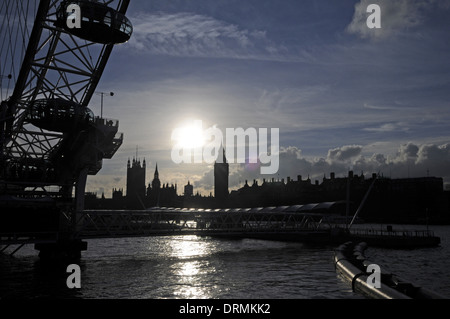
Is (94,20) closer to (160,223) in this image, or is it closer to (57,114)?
(57,114)

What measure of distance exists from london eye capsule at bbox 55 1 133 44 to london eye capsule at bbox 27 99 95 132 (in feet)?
30.1

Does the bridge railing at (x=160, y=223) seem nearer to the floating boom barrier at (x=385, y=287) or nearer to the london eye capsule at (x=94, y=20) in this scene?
the london eye capsule at (x=94, y=20)

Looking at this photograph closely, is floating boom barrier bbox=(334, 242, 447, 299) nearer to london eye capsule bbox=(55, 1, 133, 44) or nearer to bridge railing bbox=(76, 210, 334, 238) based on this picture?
bridge railing bbox=(76, 210, 334, 238)

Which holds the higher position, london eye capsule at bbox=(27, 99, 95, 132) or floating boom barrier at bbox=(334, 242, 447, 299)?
london eye capsule at bbox=(27, 99, 95, 132)

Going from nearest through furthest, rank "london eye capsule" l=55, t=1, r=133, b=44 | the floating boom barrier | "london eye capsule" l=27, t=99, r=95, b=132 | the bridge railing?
the floating boom barrier
"london eye capsule" l=55, t=1, r=133, b=44
"london eye capsule" l=27, t=99, r=95, b=132
the bridge railing

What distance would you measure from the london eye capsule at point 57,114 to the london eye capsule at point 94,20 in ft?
30.1

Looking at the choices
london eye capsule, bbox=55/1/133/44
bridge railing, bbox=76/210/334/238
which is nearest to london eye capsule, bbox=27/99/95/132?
london eye capsule, bbox=55/1/133/44

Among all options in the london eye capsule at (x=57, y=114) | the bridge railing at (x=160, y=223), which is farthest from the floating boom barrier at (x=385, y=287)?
the london eye capsule at (x=57, y=114)

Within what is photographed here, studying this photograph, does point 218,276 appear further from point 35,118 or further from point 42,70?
point 42,70

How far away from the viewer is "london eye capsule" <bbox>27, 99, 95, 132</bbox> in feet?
151

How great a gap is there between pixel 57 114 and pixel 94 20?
1235cm
